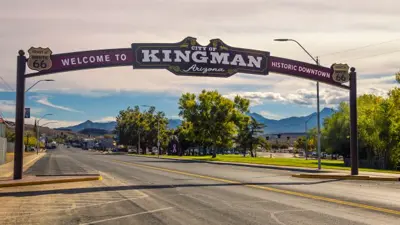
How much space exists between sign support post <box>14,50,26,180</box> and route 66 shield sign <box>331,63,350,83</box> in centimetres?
1833

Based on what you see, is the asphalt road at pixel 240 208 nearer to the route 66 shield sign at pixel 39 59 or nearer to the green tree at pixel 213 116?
the route 66 shield sign at pixel 39 59

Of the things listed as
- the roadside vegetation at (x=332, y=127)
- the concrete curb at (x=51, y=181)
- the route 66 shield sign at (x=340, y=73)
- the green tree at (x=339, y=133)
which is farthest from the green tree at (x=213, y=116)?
the concrete curb at (x=51, y=181)

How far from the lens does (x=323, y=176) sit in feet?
92.7

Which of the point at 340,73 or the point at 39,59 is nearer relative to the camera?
the point at 39,59

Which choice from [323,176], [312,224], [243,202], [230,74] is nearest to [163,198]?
[243,202]

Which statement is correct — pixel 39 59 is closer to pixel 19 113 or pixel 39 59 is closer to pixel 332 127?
pixel 19 113

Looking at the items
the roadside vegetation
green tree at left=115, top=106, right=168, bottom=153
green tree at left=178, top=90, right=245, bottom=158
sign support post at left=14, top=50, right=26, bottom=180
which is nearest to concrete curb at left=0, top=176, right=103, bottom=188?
sign support post at left=14, top=50, right=26, bottom=180

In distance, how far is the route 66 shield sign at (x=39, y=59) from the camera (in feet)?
77.2

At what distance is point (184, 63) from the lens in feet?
87.1

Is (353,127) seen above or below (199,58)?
below

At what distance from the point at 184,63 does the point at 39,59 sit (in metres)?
7.61

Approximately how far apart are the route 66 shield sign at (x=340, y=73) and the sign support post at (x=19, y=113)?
18335 mm

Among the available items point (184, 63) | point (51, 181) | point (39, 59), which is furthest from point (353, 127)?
point (39, 59)

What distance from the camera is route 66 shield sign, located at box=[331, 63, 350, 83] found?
3006 centimetres
